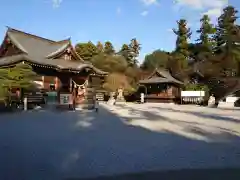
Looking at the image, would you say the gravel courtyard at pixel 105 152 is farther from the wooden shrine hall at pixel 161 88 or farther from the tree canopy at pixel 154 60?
the tree canopy at pixel 154 60

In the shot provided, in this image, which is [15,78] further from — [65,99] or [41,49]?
[41,49]

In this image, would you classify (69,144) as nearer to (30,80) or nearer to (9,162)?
(9,162)

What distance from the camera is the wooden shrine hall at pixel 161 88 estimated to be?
30.8 meters

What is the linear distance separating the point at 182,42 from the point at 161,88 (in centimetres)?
1348

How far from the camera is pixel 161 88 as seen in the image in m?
31.9

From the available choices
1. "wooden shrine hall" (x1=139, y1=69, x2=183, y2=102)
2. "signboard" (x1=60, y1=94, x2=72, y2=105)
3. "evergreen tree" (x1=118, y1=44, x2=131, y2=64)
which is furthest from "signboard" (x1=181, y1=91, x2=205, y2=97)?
"evergreen tree" (x1=118, y1=44, x2=131, y2=64)

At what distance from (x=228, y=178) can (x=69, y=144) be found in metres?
3.48

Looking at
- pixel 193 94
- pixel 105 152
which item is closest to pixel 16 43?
pixel 193 94

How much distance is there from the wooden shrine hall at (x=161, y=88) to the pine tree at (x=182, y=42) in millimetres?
7081

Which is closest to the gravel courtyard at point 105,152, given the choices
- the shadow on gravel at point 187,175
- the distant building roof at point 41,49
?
the shadow on gravel at point 187,175

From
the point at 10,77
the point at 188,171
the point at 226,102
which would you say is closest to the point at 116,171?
the point at 188,171

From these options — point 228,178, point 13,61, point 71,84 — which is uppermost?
point 13,61

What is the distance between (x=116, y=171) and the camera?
4055mm

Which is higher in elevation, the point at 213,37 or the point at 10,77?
the point at 213,37
